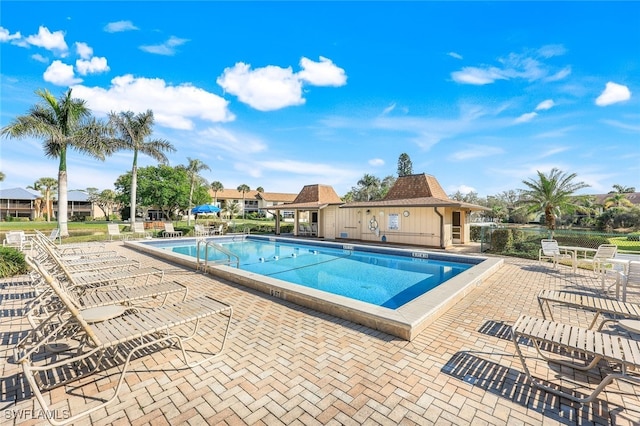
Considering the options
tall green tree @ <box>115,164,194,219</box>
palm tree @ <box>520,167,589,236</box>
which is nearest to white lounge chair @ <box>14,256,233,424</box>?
palm tree @ <box>520,167,589,236</box>

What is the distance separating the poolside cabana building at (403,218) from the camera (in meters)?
14.7

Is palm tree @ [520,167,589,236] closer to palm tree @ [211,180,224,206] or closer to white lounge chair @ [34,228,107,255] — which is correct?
white lounge chair @ [34,228,107,255]

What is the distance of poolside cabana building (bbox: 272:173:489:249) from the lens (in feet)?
48.1

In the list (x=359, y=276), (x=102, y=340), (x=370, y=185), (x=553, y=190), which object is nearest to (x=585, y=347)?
(x=102, y=340)

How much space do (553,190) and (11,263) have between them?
25573 mm

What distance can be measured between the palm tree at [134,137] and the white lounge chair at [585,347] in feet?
76.6

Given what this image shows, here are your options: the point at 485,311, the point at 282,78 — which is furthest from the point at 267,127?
the point at 485,311

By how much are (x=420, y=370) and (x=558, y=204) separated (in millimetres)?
20921

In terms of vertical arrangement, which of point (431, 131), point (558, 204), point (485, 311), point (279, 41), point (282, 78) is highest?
point (279, 41)

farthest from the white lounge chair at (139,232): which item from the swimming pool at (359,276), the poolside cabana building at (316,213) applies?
the poolside cabana building at (316,213)

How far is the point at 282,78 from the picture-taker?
1510cm

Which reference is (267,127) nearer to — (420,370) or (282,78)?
(282,78)

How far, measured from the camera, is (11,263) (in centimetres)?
714

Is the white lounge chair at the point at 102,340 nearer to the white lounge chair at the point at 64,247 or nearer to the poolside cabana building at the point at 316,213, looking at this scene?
the white lounge chair at the point at 64,247
